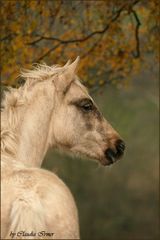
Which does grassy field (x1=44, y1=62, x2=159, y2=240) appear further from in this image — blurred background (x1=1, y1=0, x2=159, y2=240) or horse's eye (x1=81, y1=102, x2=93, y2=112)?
horse's eye (x1=81, y1=102, x2=93, y2=112)

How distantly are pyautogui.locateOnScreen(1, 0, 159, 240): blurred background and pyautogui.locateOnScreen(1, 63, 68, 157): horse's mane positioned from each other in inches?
18.6

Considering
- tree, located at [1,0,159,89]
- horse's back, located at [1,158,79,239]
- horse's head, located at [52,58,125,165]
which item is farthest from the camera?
tree, located at [1,0,159,89]

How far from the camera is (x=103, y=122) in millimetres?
8734

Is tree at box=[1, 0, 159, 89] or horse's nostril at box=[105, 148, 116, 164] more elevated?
tree at box=[1, 0, 159, 89]

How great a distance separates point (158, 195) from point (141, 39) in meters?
20.0

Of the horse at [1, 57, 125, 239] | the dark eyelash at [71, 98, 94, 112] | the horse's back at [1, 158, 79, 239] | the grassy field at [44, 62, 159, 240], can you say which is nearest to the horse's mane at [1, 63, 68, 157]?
the horse at [1, 57, 125, 239]

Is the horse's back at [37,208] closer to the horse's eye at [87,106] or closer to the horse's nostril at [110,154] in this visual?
the horse's eye at [87,106]

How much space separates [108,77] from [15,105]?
11551mm

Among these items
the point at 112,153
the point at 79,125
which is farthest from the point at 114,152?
the point at 79,125

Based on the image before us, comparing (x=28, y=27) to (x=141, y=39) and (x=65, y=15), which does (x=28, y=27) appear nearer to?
(x=65, y=15)

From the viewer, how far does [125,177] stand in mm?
41219

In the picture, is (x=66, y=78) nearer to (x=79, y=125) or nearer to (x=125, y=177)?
(x=79, y=125)

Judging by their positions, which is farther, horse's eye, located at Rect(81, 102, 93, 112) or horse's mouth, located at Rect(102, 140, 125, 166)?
horse's mouth, located at Rect(102, 140, 125, 166)

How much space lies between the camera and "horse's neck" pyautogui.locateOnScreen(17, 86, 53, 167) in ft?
25.8
